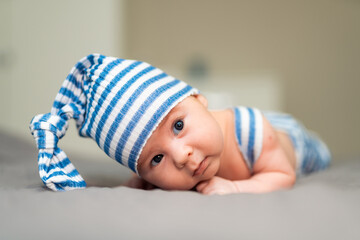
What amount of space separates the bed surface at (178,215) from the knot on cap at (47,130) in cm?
13

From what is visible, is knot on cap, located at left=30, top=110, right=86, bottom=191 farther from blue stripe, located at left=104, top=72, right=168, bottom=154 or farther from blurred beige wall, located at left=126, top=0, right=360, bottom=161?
blurred beige wall, located at left=126, top=0, right=360, bottom=161

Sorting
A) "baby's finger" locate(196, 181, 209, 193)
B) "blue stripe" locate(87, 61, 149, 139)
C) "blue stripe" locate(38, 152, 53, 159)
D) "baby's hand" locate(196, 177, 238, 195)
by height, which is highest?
"blue stripe" locate(87, 61, 149, 139)

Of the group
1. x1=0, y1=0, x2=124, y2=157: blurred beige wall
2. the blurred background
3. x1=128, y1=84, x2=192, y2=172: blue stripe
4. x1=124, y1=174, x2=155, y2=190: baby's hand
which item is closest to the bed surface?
x1=128, y1=84, x2=192, y2=172: blue stripe

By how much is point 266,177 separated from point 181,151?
30 cm

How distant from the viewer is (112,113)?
829 mm

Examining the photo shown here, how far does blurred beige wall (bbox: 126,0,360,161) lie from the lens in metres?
3.00

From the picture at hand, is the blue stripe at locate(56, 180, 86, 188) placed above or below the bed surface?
below
